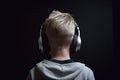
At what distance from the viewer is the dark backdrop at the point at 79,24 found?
1.99 meters

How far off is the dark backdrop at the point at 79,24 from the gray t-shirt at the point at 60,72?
67 cm

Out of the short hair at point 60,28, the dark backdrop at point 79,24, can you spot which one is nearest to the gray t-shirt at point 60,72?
the short hair at point 60,28

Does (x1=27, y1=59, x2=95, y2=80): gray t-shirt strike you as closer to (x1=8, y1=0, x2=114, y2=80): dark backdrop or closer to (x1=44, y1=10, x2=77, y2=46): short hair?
(x1=44, y1=10, x2=77, y2=46): short hair

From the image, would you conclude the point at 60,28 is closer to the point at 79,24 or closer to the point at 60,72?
the point at 60,72

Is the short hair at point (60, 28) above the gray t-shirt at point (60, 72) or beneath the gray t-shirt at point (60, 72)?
above

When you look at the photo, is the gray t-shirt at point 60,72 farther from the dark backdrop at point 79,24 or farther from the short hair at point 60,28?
the dark backdrop at point 79,24

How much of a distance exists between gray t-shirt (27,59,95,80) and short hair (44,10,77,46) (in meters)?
0.10

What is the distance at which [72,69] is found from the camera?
4.28ft

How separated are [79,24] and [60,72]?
0.75 meters

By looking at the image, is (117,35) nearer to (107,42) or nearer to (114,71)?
(107,42)

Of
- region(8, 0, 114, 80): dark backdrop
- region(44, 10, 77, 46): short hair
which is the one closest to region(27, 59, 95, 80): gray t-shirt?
region(44, 10, 77, 46): short hair

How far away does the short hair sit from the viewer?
4.30ft

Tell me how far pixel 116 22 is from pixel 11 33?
709 mm

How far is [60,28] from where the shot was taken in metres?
1.31
